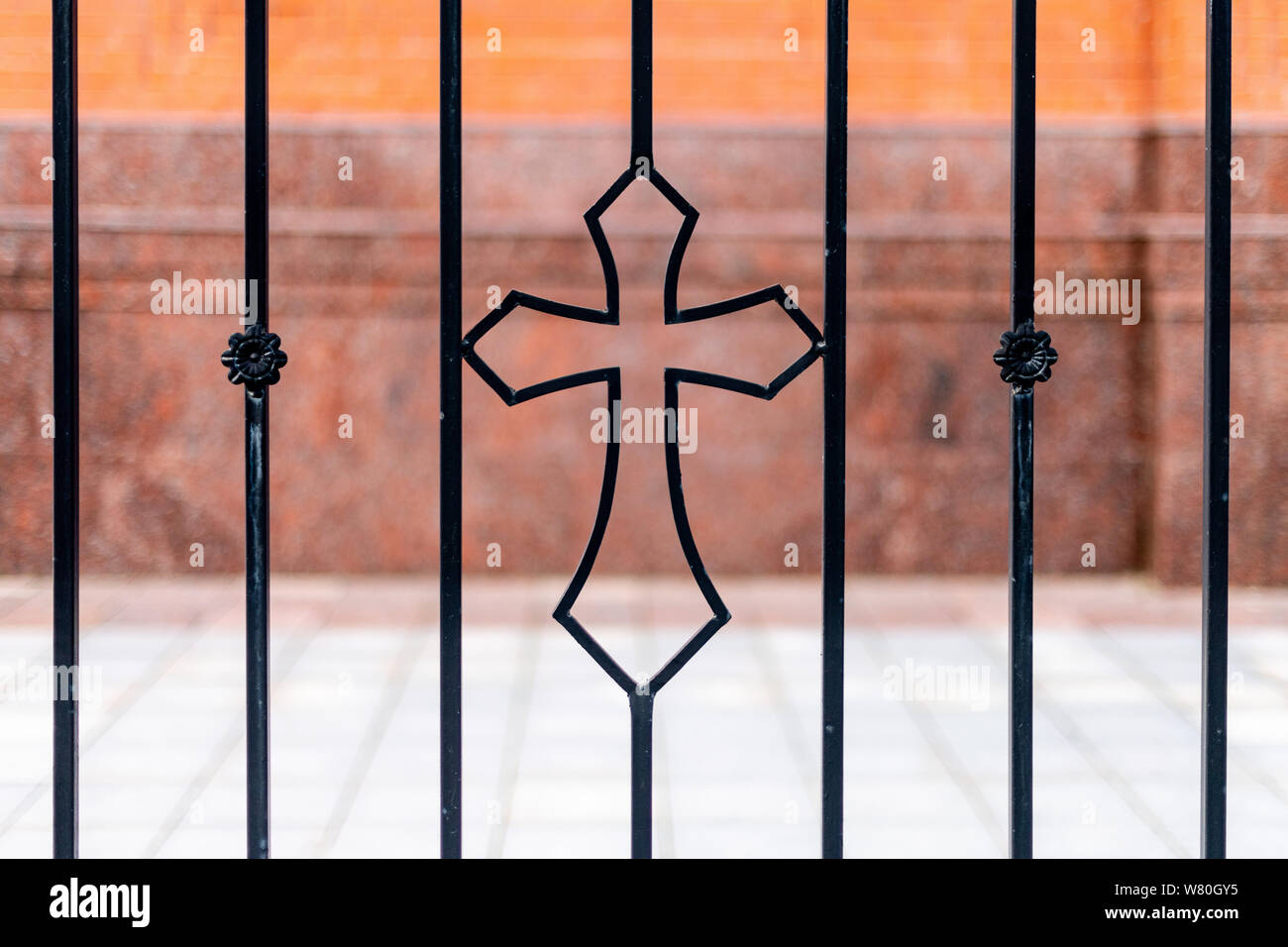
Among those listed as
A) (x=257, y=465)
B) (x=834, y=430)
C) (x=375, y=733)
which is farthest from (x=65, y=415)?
(x=375, y=733)

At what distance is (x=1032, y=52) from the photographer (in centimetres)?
120

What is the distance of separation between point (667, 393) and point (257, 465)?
437 millimetres

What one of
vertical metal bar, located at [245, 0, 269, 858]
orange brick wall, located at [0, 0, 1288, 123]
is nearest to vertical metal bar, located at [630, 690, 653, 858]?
vertical metal bar, located at [245, 0, 269, 858]

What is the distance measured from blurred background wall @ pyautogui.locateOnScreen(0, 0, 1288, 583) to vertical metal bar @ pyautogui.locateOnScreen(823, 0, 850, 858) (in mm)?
4298

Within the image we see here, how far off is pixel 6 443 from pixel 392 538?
1.84 meters

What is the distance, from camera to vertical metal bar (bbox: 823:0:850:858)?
1220 millimetres

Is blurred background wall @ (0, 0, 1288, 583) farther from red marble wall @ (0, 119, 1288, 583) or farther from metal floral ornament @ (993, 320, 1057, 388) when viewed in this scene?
metal floral ornament @ (993, 320, 1057, 388)

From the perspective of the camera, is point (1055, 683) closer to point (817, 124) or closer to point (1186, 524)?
point (1186, 524)

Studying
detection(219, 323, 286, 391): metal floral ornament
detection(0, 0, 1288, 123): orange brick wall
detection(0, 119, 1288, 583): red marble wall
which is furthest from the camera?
detection(0, 119, 1288, 583): red marble wall

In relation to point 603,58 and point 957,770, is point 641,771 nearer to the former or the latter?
point 957,770

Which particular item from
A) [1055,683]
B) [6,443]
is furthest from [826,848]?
[6,443]

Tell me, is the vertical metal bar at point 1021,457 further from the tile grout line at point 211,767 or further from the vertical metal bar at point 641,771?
the tile grout line at point 211,767

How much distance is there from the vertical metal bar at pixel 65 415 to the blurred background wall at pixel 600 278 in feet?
14.4

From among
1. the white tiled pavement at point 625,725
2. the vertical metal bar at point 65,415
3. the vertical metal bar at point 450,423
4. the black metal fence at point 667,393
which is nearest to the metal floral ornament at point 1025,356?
the black metal fence at point 667,393
